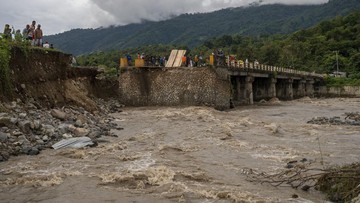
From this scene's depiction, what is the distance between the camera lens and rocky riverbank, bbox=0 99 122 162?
1333 centimetres

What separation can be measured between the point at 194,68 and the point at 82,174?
2223 centimetres

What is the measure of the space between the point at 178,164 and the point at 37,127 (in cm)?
632

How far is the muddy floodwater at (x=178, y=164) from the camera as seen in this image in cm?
902

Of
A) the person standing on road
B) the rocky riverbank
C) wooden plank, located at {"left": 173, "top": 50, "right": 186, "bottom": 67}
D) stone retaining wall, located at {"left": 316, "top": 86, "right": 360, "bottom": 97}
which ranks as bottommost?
stone retaining wall, located at {"left": 316, "top": 86, "right": 360, "bottom": 97}

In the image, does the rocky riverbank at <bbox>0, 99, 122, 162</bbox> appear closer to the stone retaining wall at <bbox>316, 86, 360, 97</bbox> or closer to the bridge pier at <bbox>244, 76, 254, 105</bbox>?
the bridge pier at <bbox>244, 76, 254, 105</bbox>

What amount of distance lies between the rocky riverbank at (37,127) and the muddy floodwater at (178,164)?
0.73 metres

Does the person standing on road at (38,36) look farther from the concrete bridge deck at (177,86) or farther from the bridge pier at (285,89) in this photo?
the bridge pier at (285,89)

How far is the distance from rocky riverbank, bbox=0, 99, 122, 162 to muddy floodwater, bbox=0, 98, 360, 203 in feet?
2.38

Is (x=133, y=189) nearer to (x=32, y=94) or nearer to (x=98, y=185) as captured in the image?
(x=98, y=185)

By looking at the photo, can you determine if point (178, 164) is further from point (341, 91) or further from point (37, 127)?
point (341, 91)

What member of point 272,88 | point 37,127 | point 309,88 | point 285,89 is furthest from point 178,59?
point 309,88

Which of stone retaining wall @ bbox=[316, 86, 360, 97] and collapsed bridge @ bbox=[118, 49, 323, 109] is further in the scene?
stone retaining wall @ bbox=[316, 86, 360, 97]

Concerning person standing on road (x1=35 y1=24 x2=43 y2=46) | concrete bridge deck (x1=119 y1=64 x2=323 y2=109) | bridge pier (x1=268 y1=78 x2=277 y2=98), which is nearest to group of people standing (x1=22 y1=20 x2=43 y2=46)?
person standing on road (x1=35 y1=24 x2=43 y2=46)

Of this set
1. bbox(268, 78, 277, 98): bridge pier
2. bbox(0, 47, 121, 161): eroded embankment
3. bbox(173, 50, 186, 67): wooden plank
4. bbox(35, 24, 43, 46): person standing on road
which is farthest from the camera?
bbox(268, 78, 277, 98): bridge pier
